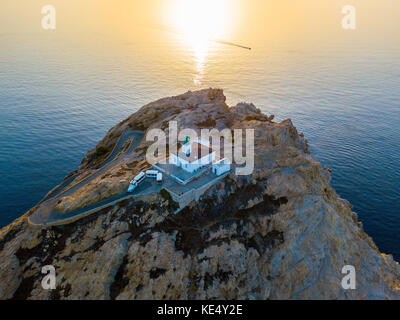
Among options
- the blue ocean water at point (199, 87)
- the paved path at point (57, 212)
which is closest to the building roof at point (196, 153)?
the paved path at point (57, 212)

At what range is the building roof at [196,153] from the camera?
50.5 m

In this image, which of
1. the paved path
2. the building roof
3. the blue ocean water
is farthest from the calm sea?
the building roof

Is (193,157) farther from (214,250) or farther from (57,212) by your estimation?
(57,212)

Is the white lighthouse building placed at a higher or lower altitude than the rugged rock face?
higher

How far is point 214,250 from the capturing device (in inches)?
1624

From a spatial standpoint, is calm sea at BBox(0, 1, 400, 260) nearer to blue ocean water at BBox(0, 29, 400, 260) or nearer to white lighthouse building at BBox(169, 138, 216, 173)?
blue ocean water at BBox(0, 29, 400, 260)

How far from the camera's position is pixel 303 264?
134ft

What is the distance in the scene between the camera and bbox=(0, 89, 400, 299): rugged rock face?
127 ft

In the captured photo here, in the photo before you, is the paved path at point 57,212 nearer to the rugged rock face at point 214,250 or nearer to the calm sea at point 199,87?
the rugged rock face at point 214,250

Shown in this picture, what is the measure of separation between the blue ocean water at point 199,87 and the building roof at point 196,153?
1773 inches

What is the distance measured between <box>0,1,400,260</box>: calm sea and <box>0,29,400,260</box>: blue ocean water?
1.14ft

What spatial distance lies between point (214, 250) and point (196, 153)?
731 inches

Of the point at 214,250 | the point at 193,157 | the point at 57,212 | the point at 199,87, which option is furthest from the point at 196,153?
the point at 199,87

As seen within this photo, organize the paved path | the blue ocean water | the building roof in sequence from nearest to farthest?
the paved path, the building roof, the blue ocean water
